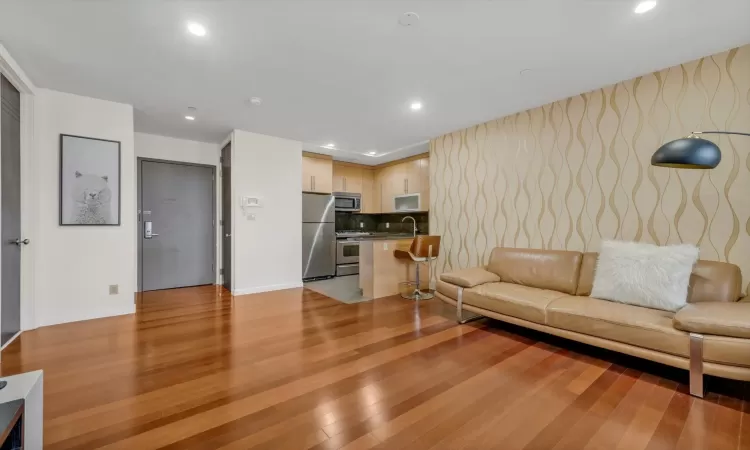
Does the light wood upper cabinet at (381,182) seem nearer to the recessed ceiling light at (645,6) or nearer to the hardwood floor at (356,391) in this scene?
the hardwood floor at (356,391)

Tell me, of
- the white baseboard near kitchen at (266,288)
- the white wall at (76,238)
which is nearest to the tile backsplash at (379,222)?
the white baseboard near kitchen at (266,288)

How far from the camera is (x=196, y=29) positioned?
2.18 metres

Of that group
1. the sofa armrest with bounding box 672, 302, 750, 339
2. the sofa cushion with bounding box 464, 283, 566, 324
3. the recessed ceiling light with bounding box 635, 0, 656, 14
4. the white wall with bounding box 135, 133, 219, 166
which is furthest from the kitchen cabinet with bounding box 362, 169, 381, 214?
the sofa armrest with bounding box 672, 302, 750, 339

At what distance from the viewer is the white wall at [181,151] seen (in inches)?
185

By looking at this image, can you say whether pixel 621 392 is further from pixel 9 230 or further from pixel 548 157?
pixel 9 230

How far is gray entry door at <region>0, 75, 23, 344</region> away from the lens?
261 centimetres

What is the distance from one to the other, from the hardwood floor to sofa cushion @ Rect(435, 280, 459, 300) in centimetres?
34

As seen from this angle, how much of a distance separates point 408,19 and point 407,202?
12.9ft

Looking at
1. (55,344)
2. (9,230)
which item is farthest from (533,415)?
(9,230)

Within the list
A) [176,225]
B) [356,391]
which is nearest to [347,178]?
[176,225]

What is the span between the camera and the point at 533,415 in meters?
1.72

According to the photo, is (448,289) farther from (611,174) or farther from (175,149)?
(175,149)

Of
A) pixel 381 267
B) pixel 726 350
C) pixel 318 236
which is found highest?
pixel 318 236

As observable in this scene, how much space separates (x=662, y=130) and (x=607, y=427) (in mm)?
2613
